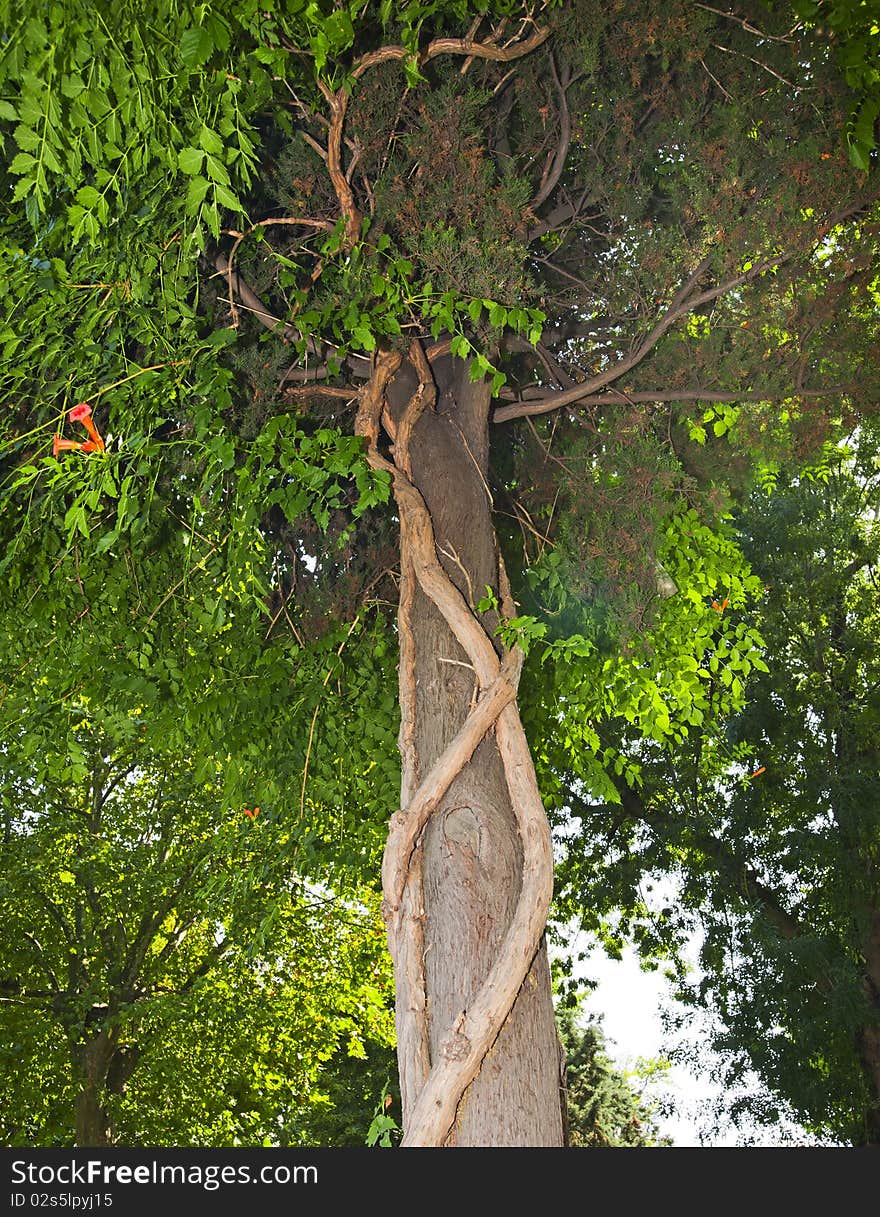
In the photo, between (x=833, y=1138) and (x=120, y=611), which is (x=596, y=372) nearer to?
(x=120, y=611)

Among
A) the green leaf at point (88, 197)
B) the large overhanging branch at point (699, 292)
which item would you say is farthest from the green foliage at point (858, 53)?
the green leaf at point (88, 197)

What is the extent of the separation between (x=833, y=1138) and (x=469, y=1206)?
1249 centimetres

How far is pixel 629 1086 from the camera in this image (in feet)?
81.7

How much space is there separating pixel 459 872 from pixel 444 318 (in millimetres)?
1968

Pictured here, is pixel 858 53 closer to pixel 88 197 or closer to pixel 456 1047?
pixel 88 197

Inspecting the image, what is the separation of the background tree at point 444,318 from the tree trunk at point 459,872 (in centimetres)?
1

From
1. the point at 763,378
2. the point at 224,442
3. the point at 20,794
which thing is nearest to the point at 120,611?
the point at 224,442

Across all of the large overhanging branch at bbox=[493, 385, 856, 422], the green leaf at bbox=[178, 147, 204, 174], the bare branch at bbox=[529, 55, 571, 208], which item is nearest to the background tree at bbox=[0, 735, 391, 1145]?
the large overhanging branch at bbox=[493, 385, 856, 422]

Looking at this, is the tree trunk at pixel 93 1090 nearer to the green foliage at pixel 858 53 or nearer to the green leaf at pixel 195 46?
the green leaf at pixel 195 46

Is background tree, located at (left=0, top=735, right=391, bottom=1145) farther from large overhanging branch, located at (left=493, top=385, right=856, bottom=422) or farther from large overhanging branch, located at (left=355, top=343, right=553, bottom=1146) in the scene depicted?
large overhanging branch, located at (left=355, top=343, right=553, bottom=1146)

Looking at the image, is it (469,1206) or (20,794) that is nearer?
(469,1206)

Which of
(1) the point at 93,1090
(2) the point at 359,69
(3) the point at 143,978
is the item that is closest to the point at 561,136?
(2) the point at 359,69

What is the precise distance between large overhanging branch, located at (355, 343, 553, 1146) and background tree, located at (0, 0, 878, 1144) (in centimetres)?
1

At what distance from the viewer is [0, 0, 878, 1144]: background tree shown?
10.2 ft
